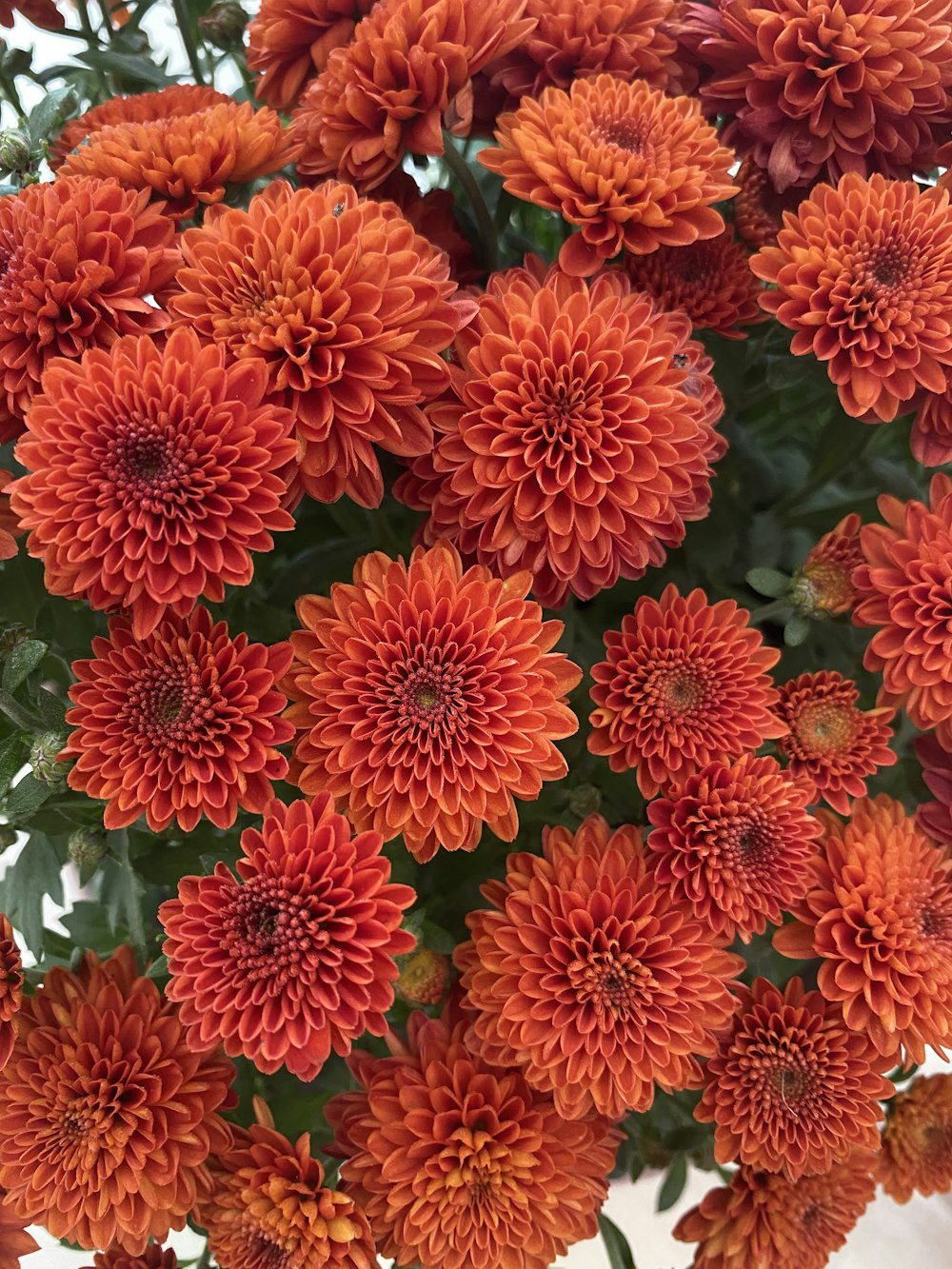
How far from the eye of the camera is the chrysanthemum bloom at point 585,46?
1.55 ft

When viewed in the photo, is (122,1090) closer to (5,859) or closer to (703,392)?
(703,392)

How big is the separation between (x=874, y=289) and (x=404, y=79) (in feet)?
0.72

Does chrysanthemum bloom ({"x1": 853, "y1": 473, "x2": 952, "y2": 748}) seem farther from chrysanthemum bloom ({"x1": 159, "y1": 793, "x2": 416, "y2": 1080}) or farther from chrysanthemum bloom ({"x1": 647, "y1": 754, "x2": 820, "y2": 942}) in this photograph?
chrysanthemum bloom ({"x1": 159, "y1": 793, "x2": 416, "y2": 1080})

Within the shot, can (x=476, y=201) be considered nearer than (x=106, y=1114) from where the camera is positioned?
No

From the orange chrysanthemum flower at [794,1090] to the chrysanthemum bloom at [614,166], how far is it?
34cm

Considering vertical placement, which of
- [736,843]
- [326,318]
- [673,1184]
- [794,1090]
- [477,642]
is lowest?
[673,1184]

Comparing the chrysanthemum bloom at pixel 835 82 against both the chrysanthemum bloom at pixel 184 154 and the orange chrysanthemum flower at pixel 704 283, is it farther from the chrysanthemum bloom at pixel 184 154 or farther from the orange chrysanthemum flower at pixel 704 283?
the chrysanthemum bloom at pixel 184 154

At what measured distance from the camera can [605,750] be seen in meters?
0.43

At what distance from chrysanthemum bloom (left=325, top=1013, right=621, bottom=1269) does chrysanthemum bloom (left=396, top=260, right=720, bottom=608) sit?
21cm

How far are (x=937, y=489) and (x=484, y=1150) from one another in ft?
1.13

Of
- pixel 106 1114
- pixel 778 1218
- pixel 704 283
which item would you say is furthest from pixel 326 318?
pixel 778 1218

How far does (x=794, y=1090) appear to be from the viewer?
1.43 ft

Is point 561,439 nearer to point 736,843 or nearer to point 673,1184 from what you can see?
point 736,843

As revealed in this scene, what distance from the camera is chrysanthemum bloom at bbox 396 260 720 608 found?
0.39m
